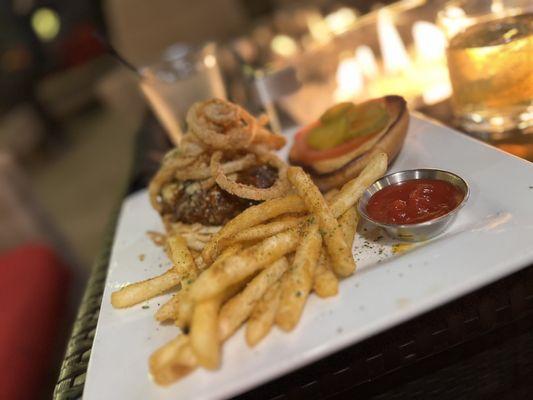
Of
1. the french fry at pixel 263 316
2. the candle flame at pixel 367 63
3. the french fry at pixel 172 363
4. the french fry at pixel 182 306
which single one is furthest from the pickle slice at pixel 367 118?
the candle flame at pixel 367 63

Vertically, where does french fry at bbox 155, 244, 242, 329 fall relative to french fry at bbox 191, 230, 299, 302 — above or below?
below

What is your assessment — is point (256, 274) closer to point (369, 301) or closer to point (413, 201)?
point (369, 301)

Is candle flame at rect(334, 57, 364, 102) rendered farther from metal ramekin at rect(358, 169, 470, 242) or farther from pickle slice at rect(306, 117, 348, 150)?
metal ramekin at rect(358, 169, 470, 242)

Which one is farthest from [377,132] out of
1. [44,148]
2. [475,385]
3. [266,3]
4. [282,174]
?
[44,148]

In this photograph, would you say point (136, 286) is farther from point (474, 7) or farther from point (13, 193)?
point (13, 193)

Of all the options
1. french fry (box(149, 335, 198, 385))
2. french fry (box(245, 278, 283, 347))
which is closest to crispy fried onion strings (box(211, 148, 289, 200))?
french fry (box(245, 278, 283, 347))

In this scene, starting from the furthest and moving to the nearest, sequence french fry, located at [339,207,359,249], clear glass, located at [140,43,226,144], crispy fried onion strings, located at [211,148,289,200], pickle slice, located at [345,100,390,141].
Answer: clear glass, located at [140,43,226,144], pickle slice, located at [345,100,390,141], crispy fried onion strings, located at [211,148,289,200], french fry, located at [339,207,359,249]

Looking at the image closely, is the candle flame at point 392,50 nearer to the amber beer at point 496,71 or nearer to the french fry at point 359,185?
the amber beer at point 496,71
